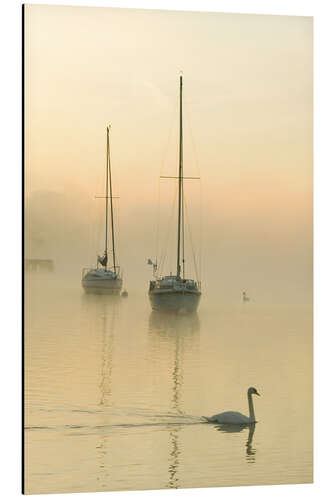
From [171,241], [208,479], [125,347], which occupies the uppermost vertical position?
[171,241]

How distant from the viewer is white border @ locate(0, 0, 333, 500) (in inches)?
276

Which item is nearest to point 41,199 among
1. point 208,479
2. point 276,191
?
point 276,191

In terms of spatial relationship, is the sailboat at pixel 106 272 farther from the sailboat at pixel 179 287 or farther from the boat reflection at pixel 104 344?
the sailboat at pixel 179 287

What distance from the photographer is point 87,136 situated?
24.1ft

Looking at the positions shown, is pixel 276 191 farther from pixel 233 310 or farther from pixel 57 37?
pixel 57 37

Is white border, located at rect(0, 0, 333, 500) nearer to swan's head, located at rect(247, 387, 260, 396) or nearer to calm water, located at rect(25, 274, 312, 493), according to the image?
calm water, located at rect(25, 274, 312, 493)

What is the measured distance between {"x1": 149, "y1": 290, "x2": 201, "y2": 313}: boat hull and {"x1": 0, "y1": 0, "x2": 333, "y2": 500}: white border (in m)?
0.88

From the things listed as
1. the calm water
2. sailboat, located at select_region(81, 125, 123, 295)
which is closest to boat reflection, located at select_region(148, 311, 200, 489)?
the calm water

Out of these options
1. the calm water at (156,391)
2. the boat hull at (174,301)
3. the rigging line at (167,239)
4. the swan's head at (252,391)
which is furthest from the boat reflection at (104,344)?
the swan's head at (252,391)
